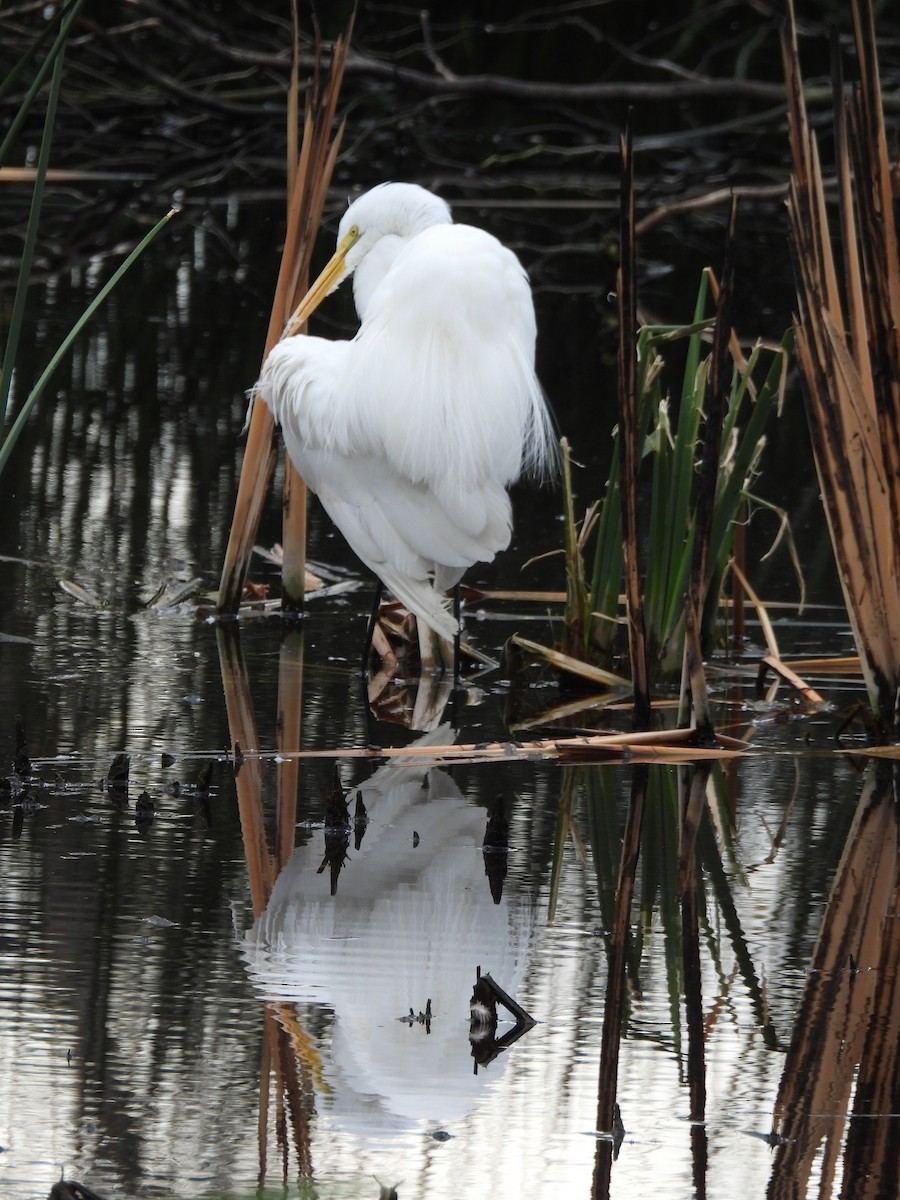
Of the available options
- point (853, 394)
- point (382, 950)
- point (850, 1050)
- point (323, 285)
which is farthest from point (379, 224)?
point (850, 1050)

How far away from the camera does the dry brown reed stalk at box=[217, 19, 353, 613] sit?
496 centimetres

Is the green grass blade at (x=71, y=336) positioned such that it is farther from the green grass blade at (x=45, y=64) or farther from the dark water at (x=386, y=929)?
the dark water at (x=386, y=929)

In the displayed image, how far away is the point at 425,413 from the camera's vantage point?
14.5 feet

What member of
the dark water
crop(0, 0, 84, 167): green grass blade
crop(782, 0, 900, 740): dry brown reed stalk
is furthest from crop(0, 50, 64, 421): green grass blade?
crop(782, 0, 900, 740): dry brown reed stalk

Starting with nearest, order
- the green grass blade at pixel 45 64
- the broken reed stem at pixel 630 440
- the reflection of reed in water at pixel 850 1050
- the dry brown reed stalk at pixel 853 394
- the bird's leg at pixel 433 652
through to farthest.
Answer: the reflection of reed in water at pixel 850 1050 → the green grass blade at pixel 45 64 → the broken reed stem at pixel 630 440 → the dry brown reed stalk at pixel 853 394 → the bird's leg at pixel 433 652

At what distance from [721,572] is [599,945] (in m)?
1.74

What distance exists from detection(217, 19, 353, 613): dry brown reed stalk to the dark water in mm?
146

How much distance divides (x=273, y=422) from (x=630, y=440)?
1448 mm

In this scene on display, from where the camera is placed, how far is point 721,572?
445 cm

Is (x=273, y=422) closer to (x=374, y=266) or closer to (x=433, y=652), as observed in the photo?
(x=374, y=266)

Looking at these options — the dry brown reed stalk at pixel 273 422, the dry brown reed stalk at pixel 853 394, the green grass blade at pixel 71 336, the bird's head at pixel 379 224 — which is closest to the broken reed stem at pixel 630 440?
the dry brown reed stalk at pixel 853 394

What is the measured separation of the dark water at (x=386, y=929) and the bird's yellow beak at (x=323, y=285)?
2.48 ft

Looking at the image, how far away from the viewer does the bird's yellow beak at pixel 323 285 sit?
5.04 meters

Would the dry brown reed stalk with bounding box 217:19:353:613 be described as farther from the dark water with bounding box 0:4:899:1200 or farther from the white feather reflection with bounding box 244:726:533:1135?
the white feather reflection with bounding box 244:726:533:1135
